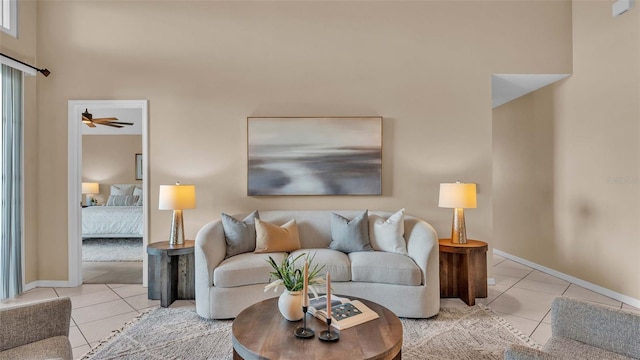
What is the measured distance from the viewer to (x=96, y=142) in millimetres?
8125

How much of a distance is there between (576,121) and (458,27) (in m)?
1.78

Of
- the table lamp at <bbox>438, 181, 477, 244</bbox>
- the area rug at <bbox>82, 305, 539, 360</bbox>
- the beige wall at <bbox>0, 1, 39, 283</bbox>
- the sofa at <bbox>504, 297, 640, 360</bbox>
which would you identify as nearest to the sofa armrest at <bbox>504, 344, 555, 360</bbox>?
the sofa at <bbox>504, 297, 640, 360</bbox>

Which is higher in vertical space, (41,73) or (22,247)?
(41,73)

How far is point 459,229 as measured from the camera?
3.51 m

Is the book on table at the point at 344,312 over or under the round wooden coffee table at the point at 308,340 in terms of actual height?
over

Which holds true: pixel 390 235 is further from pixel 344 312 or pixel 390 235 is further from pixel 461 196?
pixel 344 312

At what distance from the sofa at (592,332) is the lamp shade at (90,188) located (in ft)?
29.0

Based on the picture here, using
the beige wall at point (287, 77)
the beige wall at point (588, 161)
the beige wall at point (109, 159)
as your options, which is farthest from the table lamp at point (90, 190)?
the beige wall at point (588, 161)

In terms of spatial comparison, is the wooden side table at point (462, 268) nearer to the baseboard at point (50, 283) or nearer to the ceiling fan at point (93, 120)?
the baseboard at point (50, 283)

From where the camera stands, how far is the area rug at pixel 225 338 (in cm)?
238

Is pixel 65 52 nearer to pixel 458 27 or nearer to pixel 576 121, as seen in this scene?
pixel 458 27

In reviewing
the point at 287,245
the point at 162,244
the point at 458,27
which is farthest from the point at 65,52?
the point at 458,27

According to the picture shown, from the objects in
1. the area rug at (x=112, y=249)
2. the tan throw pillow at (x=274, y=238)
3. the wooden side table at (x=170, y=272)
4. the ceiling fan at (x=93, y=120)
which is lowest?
the area rug at (x=112, y=249)

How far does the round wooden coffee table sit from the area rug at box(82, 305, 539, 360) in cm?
57
